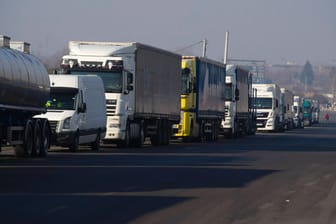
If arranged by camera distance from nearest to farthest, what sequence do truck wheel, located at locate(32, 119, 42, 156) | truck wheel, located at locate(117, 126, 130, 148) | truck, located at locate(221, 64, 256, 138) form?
truck wheel, located at locate(32, 119, 42, 156)
truck wheel, located at locate(117, 126, 130, 148)
truck, located at locate(221, 64, 256, 138)

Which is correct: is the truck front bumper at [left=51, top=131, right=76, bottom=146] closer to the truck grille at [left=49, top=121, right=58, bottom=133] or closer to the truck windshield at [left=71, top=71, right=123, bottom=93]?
the truck grille at [left=49, top=121, right=58, bottom=133]

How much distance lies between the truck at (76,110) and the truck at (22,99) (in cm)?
123

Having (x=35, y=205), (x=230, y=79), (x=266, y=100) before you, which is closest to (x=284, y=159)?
(x=35, y=205)

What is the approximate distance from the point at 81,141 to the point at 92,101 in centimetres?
170

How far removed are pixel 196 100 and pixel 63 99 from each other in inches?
551

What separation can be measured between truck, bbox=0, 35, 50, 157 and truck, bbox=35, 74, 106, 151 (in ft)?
4.05

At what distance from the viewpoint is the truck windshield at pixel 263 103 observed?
7206 centimetres

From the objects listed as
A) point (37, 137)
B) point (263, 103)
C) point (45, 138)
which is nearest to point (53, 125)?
point (45, 138)

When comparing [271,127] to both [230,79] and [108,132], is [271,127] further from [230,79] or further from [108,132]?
[108,132]

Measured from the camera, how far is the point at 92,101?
33250mm

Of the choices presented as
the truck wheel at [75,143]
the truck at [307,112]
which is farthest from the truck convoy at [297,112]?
the truck wheel at [75,143]

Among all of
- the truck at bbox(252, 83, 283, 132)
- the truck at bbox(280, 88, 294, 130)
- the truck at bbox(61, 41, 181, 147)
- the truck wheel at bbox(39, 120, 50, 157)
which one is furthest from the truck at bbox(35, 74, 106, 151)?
the truck at bbox(280, 88, 294, 130)

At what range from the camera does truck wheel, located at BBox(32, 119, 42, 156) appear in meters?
28.5

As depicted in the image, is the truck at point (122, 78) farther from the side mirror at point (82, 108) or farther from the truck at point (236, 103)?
the truck at point (236, 103)
